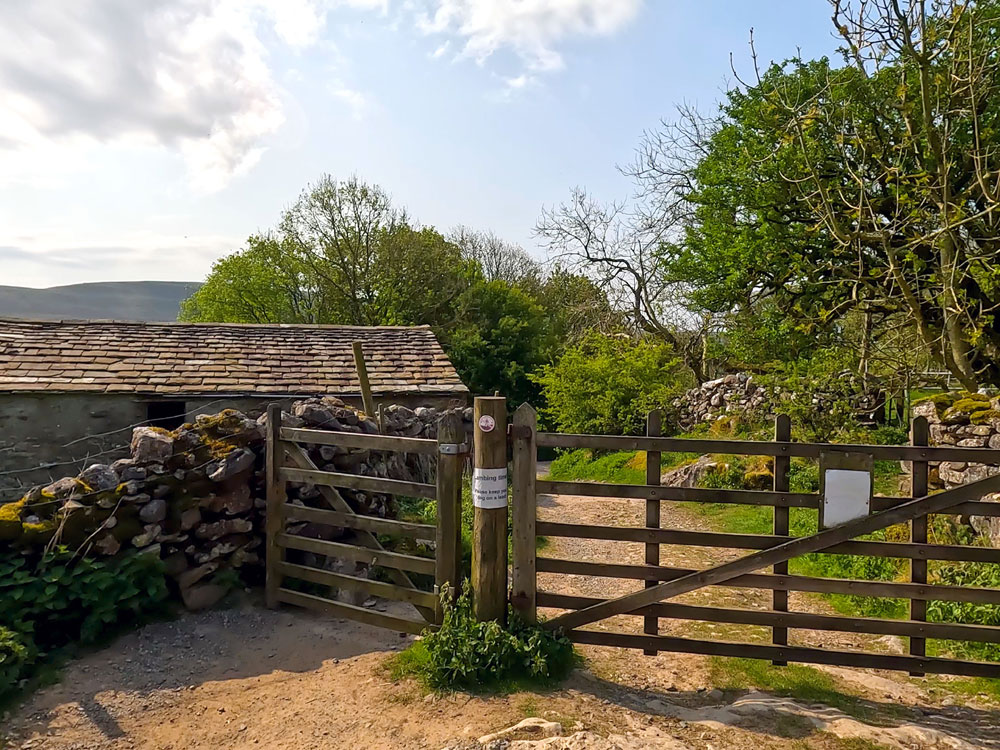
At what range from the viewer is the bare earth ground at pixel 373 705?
12.4 feet

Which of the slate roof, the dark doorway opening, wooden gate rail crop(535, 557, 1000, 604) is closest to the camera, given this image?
wooden gate rail crop(535, 557, 1000, 604)

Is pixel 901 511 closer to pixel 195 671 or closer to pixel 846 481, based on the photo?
pixel 846 481

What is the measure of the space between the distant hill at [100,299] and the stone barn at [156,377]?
45.7 meters

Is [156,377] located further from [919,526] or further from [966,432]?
[966,432]

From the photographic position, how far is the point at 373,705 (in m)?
4.23

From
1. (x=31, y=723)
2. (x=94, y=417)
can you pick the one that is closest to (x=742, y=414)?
(x=94, y=417)

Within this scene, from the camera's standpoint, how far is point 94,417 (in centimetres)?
1166

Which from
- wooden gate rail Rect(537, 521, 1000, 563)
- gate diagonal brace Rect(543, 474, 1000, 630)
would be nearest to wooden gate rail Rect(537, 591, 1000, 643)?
gate diagonal brace Rect(543, 474, 1000, 630)

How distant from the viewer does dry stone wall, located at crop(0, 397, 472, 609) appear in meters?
5.39

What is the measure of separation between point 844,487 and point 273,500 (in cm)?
441

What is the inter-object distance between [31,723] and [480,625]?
2788mm

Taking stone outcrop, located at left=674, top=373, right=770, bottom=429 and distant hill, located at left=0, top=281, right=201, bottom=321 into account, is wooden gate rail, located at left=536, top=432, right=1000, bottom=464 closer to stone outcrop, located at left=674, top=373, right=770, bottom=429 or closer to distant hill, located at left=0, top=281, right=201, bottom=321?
stone outcrop, located at left=674, top=373, right=770, bottom=429

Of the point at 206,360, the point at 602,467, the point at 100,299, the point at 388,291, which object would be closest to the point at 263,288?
the point at 388,291

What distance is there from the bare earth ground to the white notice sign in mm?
1215
